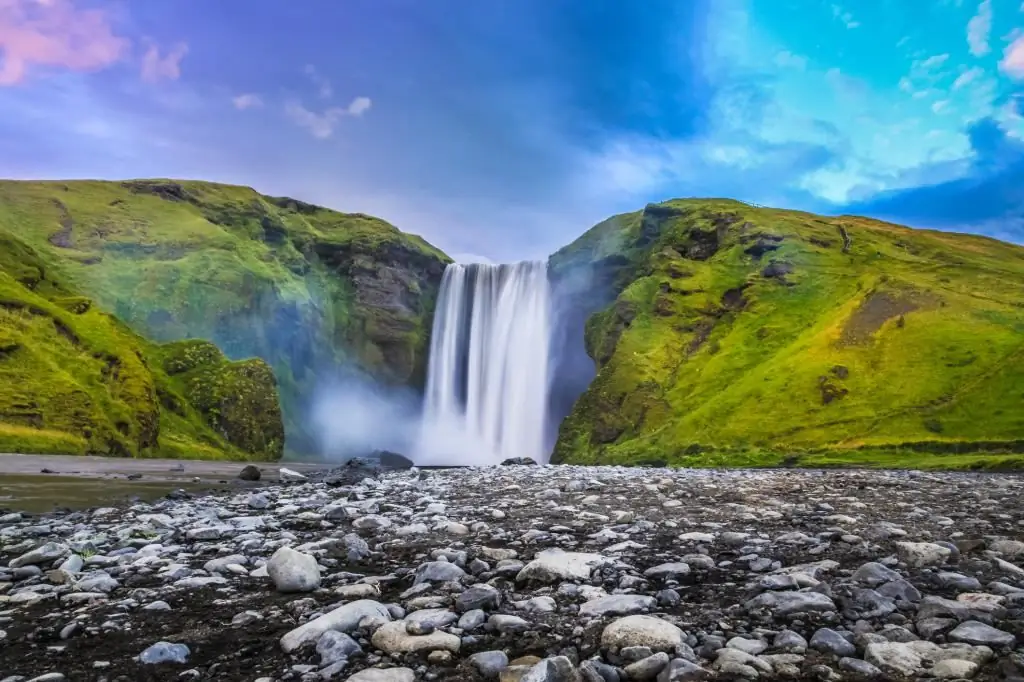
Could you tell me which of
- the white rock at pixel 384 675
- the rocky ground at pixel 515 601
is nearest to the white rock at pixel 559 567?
the rocky ground at pixel 515 601

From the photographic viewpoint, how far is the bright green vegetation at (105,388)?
167 ft

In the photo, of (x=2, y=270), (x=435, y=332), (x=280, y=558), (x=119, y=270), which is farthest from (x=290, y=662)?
(x=119, y=270)

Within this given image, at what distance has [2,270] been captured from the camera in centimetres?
6600

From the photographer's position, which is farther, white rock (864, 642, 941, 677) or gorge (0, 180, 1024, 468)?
gorge (0, 180, 1024, 468)

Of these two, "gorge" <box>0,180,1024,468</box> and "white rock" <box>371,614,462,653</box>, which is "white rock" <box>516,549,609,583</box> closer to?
"white rock" <box>371,614,462,653</box>

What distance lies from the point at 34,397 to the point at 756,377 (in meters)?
72.7

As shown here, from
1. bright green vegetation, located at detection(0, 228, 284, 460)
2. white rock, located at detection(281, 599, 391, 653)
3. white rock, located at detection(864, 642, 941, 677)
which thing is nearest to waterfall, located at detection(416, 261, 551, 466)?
bright green vegetation, located at detection(0, 228, 284, 460)

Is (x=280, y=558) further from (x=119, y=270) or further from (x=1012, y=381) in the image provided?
(x=119, y=270)

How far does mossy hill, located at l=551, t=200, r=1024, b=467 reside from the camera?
2083 inches

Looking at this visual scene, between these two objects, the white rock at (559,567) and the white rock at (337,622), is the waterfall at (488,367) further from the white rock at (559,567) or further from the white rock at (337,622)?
the white rock at (337,622)

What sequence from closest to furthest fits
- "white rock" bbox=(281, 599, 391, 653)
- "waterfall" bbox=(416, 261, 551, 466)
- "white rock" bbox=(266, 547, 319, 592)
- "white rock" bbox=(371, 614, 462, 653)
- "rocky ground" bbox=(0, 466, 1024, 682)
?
"rocky ground" bbox=(0, 466, 1024, 682), "white rock" bbox=(371, 614, 462, 653), "white rock" bbox=(281, 599, 391, 653), "white rock" bbox=(266, 547, 319, 592), "waterfall" bbox=(416, 261, 551, 466)

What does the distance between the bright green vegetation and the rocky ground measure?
5254 cm

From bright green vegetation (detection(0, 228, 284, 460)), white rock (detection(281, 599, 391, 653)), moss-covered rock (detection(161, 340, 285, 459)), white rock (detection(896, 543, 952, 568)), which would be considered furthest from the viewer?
moss-covered rock (detection(161, 340, 285, 459))

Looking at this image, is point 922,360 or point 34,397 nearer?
point 34,397
